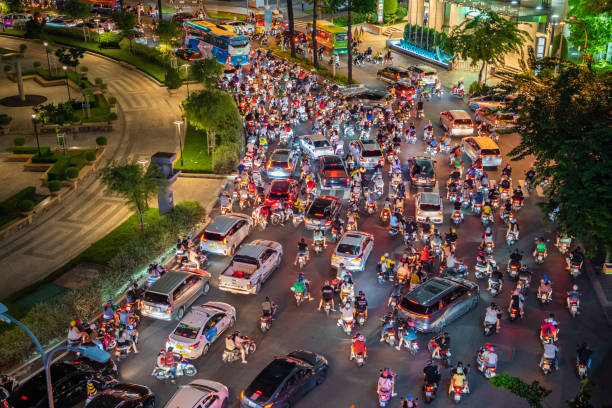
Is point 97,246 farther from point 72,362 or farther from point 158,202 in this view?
point 72,362

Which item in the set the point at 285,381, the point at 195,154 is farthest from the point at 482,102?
the point at 285,381

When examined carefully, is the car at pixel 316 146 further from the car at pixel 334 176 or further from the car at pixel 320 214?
the car at pixel 320 214

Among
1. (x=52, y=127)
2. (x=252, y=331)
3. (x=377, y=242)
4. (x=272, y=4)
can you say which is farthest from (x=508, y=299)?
(x=272, y=4)

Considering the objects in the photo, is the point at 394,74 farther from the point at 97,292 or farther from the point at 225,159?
the point at 97,292

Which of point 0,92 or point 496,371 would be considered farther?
point 0,92

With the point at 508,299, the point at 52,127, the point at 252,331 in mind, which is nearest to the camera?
the point at 252,331

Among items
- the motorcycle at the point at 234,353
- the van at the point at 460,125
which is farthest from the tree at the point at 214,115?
the motorcycle at the point at 234,353
